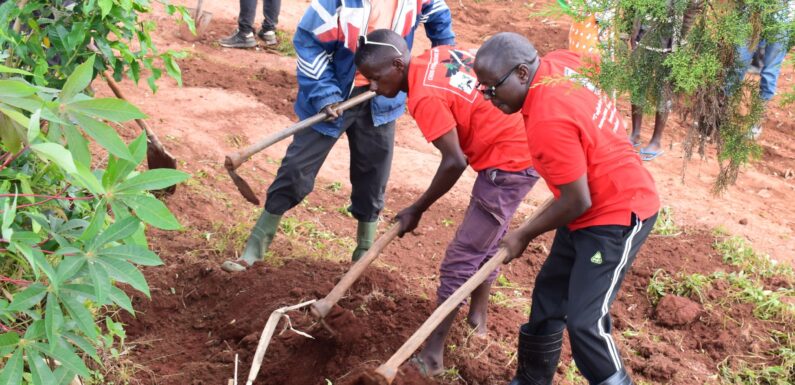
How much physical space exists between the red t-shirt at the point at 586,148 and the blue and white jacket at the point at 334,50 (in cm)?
111

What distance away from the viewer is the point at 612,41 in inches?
99.7

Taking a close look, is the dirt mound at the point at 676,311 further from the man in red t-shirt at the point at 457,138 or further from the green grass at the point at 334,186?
the green grass at the point at 334,186

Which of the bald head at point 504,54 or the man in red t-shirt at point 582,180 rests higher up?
the bald head at point 504,54

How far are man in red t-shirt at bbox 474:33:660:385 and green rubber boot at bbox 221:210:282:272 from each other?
159cm

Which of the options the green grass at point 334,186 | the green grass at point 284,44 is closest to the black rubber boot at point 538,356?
the green grass at point 334,186

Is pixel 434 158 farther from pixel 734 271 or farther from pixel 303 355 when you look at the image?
pixel 303 355

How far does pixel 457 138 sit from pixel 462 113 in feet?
0.41

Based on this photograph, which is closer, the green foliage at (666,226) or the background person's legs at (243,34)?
the green foliage at (666,226)

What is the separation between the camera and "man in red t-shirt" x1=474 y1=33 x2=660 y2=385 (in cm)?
283

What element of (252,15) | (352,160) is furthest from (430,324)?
(252,15)

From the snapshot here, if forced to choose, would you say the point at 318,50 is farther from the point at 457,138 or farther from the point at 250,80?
the point at 250,80

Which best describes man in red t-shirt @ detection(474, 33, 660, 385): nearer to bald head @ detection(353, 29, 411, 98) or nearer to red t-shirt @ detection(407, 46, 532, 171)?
red t-shirt @ detection(407, 46, 532, 171)

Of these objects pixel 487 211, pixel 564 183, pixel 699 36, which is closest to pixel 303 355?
pixel 487 211

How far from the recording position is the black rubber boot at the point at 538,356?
11.4 ft
